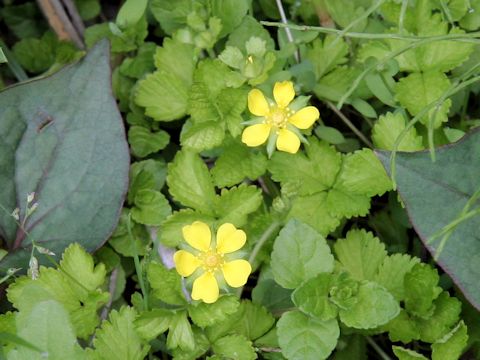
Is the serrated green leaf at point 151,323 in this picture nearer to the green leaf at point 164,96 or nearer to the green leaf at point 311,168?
the green leaf at point 311,168

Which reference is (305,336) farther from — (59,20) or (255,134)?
(59,20)

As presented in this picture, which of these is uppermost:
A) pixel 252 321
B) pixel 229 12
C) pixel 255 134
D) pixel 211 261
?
pixel 229 12

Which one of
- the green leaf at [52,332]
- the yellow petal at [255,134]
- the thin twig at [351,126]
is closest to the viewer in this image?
the green leaf at [52,332]

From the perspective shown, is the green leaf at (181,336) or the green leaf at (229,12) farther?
the green leaf at (229,12)

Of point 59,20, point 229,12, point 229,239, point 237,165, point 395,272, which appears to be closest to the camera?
point 229,239

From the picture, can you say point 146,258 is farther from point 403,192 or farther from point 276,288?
point 403,192

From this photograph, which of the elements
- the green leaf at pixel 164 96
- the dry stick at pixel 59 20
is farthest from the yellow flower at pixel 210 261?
the dry stick at pixel 59 20

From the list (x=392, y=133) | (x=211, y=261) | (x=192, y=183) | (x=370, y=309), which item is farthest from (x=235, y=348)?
(x=392, y=133)

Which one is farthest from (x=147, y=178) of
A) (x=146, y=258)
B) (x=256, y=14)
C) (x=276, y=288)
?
(x=256, y=14)
